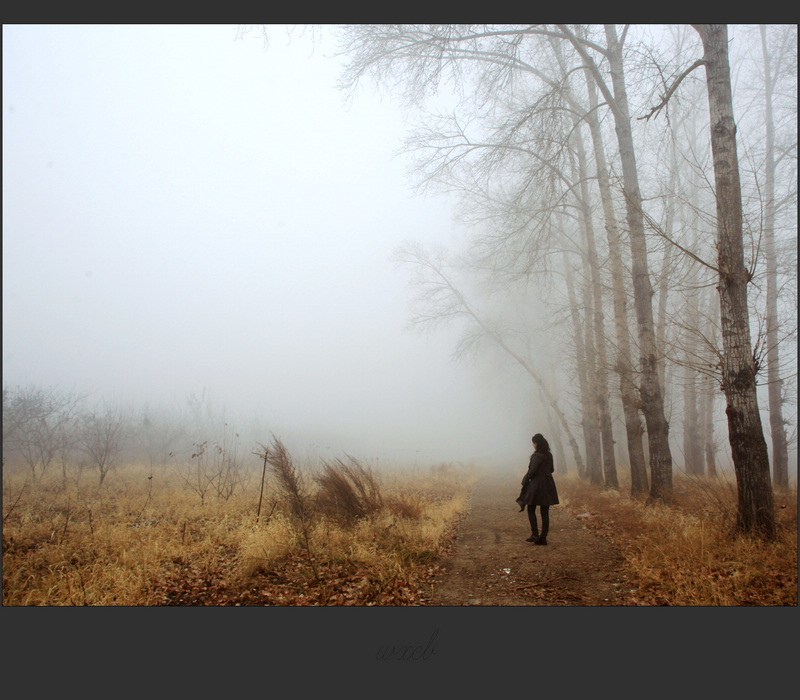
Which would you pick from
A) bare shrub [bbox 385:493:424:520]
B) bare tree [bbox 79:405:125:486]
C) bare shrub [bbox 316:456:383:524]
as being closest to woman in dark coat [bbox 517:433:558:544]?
bare shrub [bbox 385:493:424:520]

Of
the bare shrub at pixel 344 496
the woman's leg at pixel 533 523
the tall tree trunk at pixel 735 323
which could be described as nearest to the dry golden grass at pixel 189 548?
the bare shrub at pixel 344 496

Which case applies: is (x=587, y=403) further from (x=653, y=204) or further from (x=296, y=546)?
(x=296, y=546)

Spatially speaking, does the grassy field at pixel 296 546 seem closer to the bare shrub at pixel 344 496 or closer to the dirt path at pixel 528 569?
the bare shrub at pixel 344 496

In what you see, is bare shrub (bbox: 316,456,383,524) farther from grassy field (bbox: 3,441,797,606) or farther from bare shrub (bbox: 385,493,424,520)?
bare shrub (bbox: 385,493,424,520)

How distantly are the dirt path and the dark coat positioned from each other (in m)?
0.62

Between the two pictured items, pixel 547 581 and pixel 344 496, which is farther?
pixel 344 496

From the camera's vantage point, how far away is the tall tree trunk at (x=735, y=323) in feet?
14.8

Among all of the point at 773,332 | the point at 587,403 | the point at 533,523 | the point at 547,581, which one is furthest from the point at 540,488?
the point at 587,403

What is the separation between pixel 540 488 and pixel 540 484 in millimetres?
56

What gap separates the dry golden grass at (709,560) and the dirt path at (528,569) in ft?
0.88

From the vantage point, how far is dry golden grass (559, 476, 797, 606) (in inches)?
144

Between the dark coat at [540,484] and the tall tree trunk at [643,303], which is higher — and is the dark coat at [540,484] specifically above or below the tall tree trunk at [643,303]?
below

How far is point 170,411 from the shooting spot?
1166 cm

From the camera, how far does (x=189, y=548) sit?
195 inches
